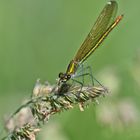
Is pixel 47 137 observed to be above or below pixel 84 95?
above

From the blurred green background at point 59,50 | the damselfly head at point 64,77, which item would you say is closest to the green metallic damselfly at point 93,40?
the damselfly head at point 64,77

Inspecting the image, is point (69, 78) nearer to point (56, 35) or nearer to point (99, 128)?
point (99, 128)

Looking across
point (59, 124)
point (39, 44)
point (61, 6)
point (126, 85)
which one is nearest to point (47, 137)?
point (59, 124)

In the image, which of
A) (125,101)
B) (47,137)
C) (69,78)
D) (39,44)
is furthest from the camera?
(39,44)

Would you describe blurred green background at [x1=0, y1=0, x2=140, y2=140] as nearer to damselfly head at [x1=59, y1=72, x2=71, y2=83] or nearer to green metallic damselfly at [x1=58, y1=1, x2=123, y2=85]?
green metallic damselfly at [x1=58, y1=1, x2=123, y2=85]

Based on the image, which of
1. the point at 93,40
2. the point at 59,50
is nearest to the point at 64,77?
the point at 93,40

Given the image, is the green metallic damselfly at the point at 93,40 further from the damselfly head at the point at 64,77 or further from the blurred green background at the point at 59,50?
the blurred green background at the point at 59,50

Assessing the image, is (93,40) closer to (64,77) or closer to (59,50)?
(64,77)
